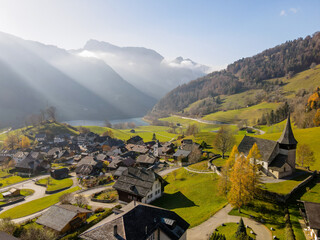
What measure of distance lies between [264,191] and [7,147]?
164 metres

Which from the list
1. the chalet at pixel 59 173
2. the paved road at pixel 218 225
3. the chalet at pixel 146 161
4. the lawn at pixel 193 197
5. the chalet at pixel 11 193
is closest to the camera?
the paved road at pixel 218 225

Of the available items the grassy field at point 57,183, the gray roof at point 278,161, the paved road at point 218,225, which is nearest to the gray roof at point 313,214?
the paved road at point 218,225

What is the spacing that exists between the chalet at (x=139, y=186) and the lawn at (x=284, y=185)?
2531 cm

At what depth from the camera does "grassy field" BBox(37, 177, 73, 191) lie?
72.4 meters

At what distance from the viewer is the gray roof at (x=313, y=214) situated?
2506cm

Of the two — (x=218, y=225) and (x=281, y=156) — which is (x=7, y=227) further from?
(x=281, y=156)

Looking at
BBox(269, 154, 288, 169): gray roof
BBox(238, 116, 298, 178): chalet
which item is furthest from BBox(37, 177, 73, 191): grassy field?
BBox(269, 154, 288, 169): gray roof

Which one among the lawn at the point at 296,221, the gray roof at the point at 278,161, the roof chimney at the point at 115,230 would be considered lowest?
the lawn at the point at 296,221

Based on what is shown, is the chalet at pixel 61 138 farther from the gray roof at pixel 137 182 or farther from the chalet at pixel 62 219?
the chalet at pixel 62 219

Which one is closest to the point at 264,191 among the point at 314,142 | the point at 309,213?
the point at 309,213

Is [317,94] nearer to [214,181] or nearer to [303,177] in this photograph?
[303,177]

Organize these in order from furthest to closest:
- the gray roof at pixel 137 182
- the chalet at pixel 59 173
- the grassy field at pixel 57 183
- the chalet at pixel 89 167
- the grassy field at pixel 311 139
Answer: the chalet at pixel 89 167
the chalet at pixel 59 173
the grassy field at pixel 57 183
the grassy field at pixel 311 139
the gray roof at pixel 137 182

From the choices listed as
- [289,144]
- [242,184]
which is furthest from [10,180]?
[289,144]

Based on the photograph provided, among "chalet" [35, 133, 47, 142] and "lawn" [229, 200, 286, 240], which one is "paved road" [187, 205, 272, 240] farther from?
"chalet" [35, 133, 47, 142]
